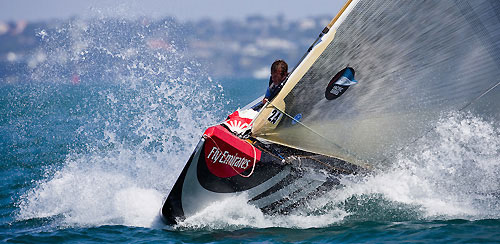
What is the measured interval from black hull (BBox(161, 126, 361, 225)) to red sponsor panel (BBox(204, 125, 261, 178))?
41 millimetres

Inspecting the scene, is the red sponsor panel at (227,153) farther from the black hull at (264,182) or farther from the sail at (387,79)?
the sail at (387,79)

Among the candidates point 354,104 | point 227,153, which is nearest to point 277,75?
point 354,104

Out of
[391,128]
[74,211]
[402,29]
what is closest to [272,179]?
[391,128]

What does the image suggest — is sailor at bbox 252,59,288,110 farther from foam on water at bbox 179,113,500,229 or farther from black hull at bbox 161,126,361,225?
foam on water at bbox 179,113,500,229

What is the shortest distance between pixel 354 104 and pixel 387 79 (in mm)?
448

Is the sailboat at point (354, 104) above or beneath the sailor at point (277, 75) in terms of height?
beneath

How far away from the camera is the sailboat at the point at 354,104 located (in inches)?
250

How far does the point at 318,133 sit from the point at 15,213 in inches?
164

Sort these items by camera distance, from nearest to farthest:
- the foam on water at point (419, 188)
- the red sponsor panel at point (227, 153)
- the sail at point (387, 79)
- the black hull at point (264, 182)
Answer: the sail at point (387, 79)
the red sponsor panel at point (227, 153)
the black hull at point (264, 182)
the foam on water at point (419, 188)

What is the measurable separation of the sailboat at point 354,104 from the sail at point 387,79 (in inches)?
0.4

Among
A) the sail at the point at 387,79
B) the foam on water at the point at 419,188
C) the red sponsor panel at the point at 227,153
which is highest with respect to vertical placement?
the sail at the point at 387,79

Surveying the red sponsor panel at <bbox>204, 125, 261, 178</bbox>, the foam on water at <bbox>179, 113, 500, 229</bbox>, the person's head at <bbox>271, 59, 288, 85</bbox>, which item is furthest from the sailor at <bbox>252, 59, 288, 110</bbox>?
the foam on water at <bbox>179, 113, 500, 229</bbox>

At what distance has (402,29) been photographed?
6.34 meters

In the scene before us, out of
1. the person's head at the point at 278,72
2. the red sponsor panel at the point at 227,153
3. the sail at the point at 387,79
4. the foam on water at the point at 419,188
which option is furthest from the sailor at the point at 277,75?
the foam on water at the point at 419,188
